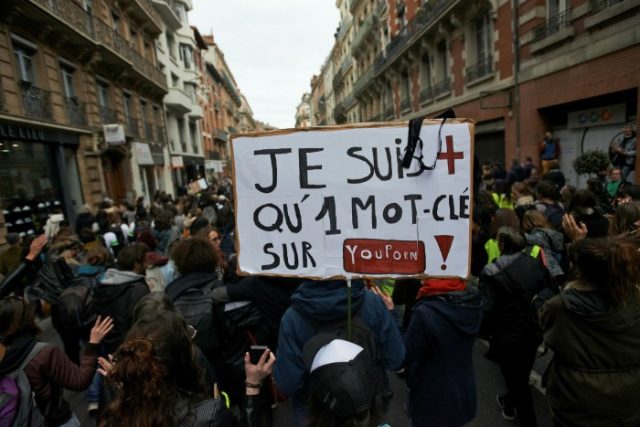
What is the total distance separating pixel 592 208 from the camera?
11.0 feet

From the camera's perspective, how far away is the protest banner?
1807mm

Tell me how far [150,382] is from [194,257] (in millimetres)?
1451

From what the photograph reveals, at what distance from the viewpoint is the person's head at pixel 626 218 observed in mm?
2895

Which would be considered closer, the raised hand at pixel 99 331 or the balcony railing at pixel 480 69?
the raised hand at pixel 99 331

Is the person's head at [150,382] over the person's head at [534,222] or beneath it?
beneath

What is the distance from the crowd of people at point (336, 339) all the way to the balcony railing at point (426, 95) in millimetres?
14885

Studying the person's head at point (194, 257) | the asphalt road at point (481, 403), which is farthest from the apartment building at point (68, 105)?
the person's head at point (194, 257)

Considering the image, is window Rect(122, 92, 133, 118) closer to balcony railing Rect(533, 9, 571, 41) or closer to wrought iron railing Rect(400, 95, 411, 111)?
wrought iron railing Rect(400, 95, 411, 111)

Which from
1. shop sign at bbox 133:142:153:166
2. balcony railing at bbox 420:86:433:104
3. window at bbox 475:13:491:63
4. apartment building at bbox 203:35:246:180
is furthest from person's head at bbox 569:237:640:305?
apartment building at bbox 203:35:246:180

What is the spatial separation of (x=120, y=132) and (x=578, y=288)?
1451 centimetres

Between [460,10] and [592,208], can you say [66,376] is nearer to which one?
[592,208]

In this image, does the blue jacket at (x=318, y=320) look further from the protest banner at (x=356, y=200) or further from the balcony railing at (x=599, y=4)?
the balcony railing at (x=599, y=4)

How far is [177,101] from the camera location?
23172mm

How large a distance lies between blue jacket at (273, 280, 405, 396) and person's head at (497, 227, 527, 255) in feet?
4.04
